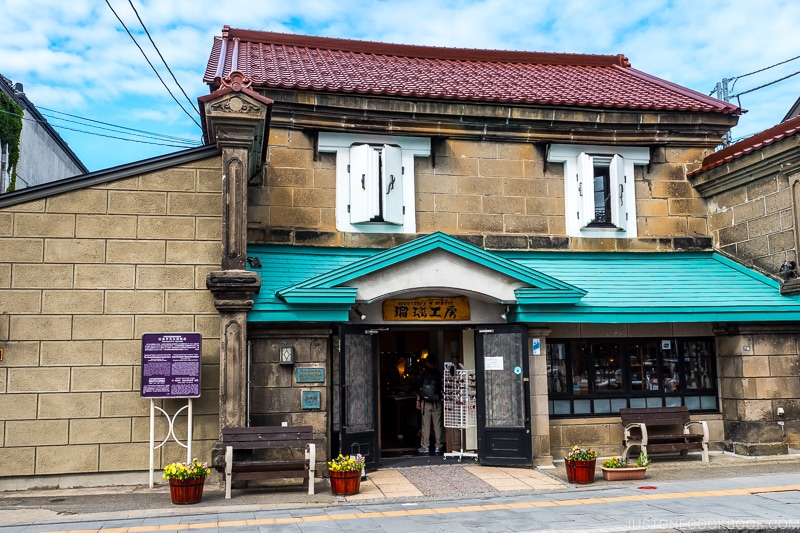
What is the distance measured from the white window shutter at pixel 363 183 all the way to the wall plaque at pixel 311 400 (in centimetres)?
358

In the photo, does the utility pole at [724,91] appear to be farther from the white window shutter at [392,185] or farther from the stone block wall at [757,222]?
the white window shutter at [392,185]

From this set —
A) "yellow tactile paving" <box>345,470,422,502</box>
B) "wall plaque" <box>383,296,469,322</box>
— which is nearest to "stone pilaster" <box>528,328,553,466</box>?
"wall plaque" <box>383,296,469,322</box>

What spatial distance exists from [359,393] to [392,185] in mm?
4205

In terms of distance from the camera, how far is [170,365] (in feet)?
38.1

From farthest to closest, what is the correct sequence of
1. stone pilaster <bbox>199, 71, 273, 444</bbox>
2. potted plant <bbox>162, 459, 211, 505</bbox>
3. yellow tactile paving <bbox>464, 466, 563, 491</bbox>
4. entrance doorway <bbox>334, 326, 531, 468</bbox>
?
entrance doorway <bbox>334, 326, 531, 468</bbox>
yellow tactile paving <bbox>464, 466, 563, 491</bbox>
stone pilaster <bbox>199, 71, 273, 444</bbox>
potted plant <bbox>162, 459, 211, 505</bbox>

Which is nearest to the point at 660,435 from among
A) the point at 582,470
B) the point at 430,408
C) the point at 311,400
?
the point at 582,470

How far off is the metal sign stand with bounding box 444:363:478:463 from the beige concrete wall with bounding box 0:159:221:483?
4.79 meters

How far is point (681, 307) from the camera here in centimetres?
1349

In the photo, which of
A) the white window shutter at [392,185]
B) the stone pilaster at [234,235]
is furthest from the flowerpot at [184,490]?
the white window shutter at [392,185]

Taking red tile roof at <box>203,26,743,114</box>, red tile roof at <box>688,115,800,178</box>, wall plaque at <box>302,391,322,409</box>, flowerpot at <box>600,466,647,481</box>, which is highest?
red tile roof at <box>203,26,743,114</box>

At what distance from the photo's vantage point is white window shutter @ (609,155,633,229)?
15188 mm

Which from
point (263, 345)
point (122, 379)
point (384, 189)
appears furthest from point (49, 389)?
point (384, 189)

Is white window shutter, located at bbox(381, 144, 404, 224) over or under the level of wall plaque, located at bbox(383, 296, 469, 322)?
over

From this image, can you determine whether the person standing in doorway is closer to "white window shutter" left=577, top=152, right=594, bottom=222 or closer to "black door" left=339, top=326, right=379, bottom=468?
"black door" left=339, top=326, right=379, bottom=468
